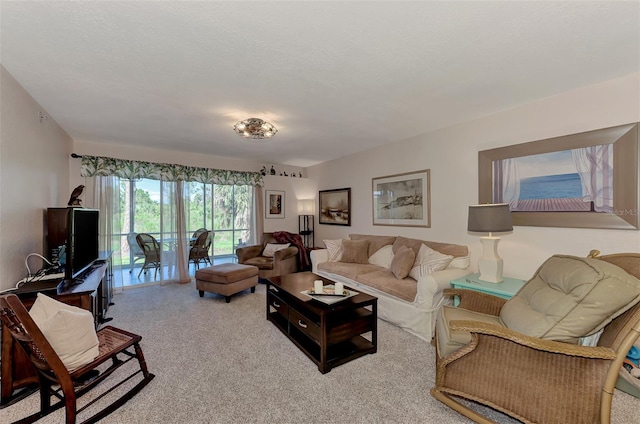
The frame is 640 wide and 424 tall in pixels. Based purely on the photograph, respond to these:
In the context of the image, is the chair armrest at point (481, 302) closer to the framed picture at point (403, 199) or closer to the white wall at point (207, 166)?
the framed picture at point (403, 199)

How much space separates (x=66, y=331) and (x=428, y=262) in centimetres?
313

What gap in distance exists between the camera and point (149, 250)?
4.49 metres

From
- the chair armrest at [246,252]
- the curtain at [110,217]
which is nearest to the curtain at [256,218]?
the chair armrest at [246,252]

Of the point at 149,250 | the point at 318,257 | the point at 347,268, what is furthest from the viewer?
the point at 149,250

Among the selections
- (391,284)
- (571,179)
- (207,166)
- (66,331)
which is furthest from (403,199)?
(66,331)

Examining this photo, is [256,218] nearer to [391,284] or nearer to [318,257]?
[318,257]

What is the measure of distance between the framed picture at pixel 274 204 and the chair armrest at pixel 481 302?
14.0 ft

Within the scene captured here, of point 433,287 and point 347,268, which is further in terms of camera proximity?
point 347,268

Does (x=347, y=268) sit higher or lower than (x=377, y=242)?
lower

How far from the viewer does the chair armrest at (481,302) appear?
6.81ft

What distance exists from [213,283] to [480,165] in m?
3.81

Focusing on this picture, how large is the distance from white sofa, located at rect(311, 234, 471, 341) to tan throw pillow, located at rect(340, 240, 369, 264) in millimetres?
75

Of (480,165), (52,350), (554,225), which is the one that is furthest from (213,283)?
(554,225)

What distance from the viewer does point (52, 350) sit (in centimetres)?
147
